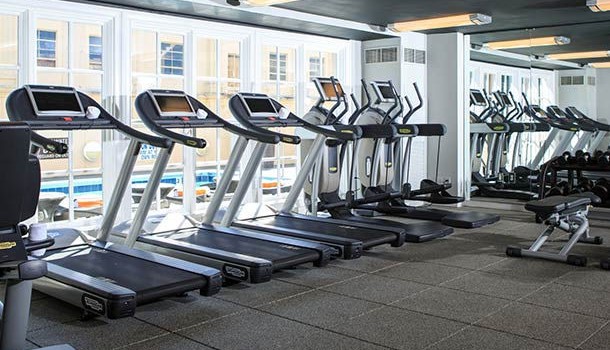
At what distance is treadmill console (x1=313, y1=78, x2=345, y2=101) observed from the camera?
267 inches

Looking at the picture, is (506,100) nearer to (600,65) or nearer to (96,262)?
(600,65)

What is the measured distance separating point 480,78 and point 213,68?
436cm

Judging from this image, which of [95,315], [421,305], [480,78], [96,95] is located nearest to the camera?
[95,315]

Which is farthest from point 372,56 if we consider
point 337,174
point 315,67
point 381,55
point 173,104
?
point 173,104

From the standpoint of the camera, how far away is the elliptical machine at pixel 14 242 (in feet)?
8.36

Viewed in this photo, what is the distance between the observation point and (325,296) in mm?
4340

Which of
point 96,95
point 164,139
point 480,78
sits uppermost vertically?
point 480,78

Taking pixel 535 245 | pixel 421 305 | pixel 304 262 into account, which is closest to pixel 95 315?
pixel 304 262

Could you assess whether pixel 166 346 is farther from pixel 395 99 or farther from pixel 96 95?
pixel 395 99

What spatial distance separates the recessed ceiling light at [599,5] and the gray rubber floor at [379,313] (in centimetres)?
265

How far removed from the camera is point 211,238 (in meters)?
5.37

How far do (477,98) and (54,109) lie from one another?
6.45m

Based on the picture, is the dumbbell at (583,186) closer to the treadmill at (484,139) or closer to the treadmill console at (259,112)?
the treadmill at (484,139)

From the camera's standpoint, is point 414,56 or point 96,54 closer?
point 96,54
